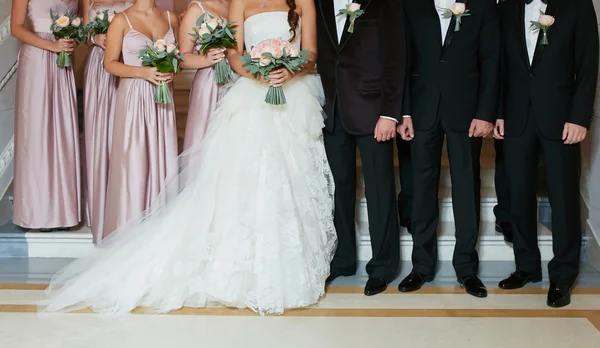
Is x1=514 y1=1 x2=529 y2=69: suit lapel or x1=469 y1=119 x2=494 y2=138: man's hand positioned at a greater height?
x1=514 y1=1 x2=529 y2=69: suit lapel

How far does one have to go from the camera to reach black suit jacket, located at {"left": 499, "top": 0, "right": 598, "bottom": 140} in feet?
14.8

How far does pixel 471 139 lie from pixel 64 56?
9.25 ft

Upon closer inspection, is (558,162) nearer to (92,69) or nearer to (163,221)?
(163,221)

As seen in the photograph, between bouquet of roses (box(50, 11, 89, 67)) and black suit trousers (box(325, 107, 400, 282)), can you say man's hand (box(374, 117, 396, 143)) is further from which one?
bouquet of roses (box(50, 11, 89, 67))

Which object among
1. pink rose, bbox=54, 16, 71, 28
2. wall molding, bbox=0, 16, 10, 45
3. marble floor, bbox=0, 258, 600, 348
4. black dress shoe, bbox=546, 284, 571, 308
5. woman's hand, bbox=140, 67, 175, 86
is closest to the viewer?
marble floor, bbox=0, 258, 600, 348

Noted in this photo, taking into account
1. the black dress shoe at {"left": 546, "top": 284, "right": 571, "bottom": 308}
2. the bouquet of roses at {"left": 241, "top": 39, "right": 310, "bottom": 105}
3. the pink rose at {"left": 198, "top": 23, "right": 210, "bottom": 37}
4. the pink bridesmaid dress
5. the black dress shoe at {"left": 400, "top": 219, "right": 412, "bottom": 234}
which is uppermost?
the pink rose at {"left": 198, "top": 23, "right": 210, "bottom": 37}

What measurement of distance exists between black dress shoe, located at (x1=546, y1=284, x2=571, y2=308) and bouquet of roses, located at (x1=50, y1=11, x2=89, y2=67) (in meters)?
3.48

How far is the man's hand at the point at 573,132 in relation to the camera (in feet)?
15.0

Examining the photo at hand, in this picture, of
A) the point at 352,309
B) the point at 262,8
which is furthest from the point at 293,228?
the point at 262,8

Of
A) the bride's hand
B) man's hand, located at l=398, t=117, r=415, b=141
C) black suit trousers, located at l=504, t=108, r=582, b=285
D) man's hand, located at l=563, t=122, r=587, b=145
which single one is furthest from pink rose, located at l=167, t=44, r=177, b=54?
man's hand, located at l=563, t=122, r=587, b=145

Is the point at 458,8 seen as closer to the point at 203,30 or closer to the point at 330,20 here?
the point at 330,20

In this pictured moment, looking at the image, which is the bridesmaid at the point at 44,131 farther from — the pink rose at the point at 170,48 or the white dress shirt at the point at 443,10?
the white dress shirt at the point at 443,10

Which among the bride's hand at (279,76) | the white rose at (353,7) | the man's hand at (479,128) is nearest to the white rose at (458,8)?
the white rose at (353,7)

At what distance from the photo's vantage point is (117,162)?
5.08 metres
